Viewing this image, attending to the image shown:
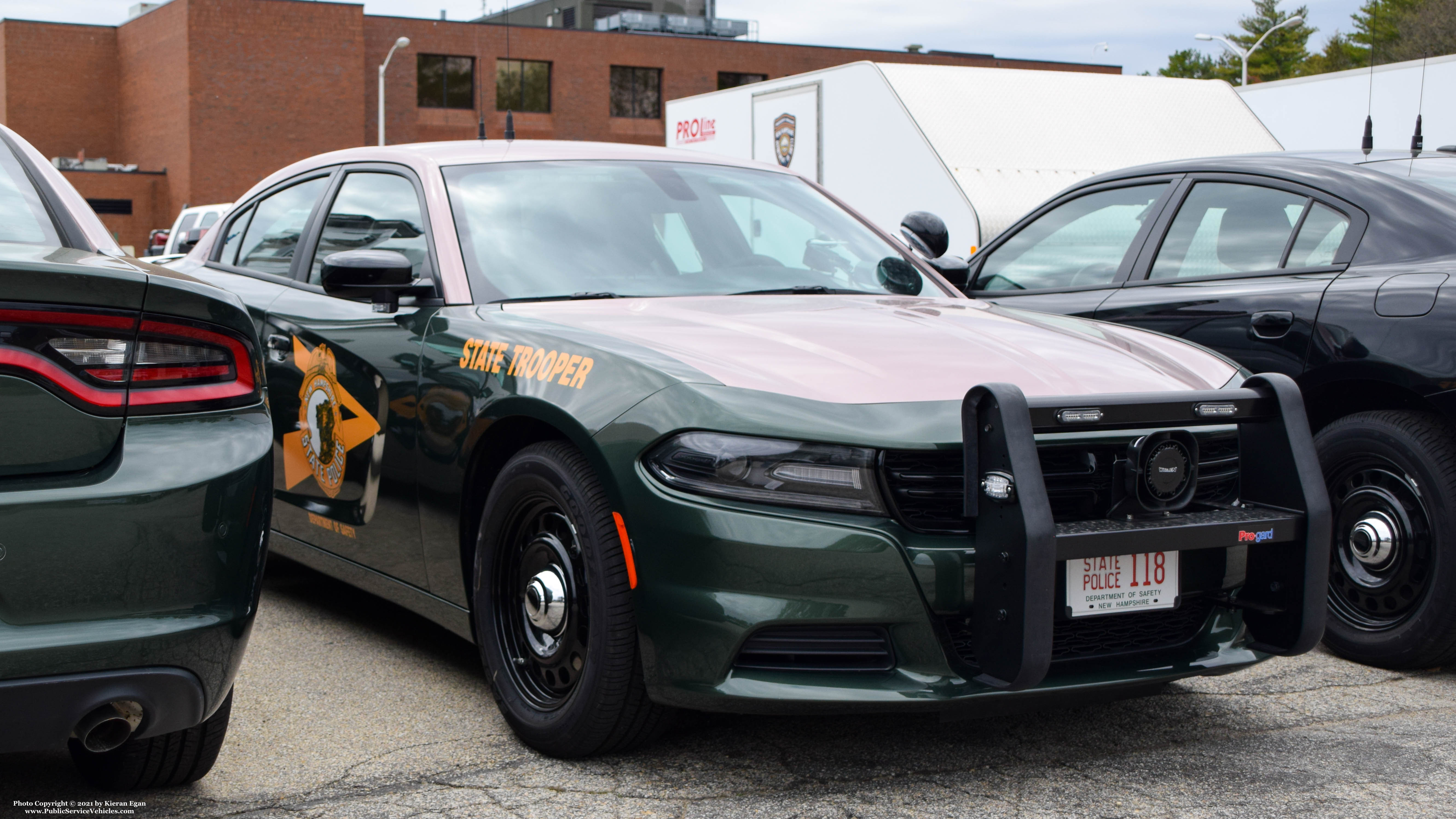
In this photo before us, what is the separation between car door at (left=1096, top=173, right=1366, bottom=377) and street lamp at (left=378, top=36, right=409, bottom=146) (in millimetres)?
36124

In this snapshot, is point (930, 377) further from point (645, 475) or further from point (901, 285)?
point (901, 285)

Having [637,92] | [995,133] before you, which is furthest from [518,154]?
[637,92]

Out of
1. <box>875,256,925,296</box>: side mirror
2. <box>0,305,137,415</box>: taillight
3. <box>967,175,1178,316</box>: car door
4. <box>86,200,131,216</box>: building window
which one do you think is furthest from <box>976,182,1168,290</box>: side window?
<box>86,200,131,216</box>: building window

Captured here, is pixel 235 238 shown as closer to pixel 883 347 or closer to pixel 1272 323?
pixel 883 347

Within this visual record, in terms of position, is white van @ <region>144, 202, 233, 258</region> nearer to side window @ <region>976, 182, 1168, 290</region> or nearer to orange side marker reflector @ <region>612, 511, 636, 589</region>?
side window @ <region>976, 182, 1168, 290</region>

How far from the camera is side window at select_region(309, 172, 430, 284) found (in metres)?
4.48

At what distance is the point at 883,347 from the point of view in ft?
11.5

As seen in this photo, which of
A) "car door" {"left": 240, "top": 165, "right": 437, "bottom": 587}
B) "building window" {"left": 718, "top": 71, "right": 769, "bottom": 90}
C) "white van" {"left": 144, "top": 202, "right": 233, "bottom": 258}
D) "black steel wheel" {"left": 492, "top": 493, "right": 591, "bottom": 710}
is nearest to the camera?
"black steel wheel" {"left": 492, "top": 493, "right": 591, "bottom": 710}

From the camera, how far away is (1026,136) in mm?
13664

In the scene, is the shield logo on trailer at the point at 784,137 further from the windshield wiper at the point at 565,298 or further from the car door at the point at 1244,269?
the windshield wiper at the point at 565,298

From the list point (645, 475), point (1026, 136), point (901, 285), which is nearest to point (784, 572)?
point (645, 475)

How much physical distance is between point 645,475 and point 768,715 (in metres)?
0.60

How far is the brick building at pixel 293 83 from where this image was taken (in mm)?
48281

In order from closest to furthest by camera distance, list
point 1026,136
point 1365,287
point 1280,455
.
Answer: point 1280,455
point 1365,287
point 1026,136
